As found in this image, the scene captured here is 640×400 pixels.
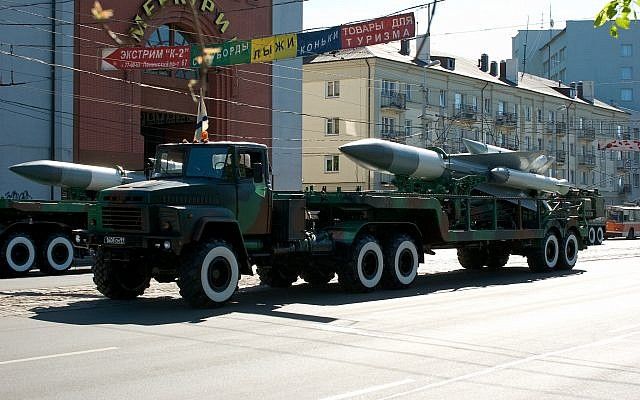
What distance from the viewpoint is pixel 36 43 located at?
31.8 metres

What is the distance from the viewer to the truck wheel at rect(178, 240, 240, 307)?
1323 centimetres

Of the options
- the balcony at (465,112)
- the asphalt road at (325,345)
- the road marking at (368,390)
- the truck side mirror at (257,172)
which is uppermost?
the balcony at (465,112)

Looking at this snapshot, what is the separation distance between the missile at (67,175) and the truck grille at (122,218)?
9.94 metres

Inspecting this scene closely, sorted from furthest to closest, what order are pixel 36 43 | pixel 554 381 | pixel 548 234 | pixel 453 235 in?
pixel 36 43, pixel 548 234, pixel 453 235, pixel 554 381

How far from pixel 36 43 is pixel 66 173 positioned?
9917 mm

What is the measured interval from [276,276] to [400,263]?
8.45 ft

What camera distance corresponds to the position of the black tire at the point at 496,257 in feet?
75.5

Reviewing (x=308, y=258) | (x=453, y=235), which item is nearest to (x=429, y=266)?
(x=453, y=235)

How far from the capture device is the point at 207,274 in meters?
13.4

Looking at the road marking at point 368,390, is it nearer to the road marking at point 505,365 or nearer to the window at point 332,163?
the road marking at point 505,365

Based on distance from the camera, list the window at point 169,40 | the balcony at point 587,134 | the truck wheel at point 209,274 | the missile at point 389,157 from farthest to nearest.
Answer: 1. the balcony at point 587,134
2. the window at point 169,40
3. the missile at point 389,157
4. the truck wheel at point 209,274

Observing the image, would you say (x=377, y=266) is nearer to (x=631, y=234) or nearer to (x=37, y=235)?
(x=37, y=235)

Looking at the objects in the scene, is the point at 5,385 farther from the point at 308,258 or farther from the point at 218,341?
the point at 308,258

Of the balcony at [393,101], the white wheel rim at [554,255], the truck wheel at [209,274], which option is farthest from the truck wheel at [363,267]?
the balcony at [393,101]
